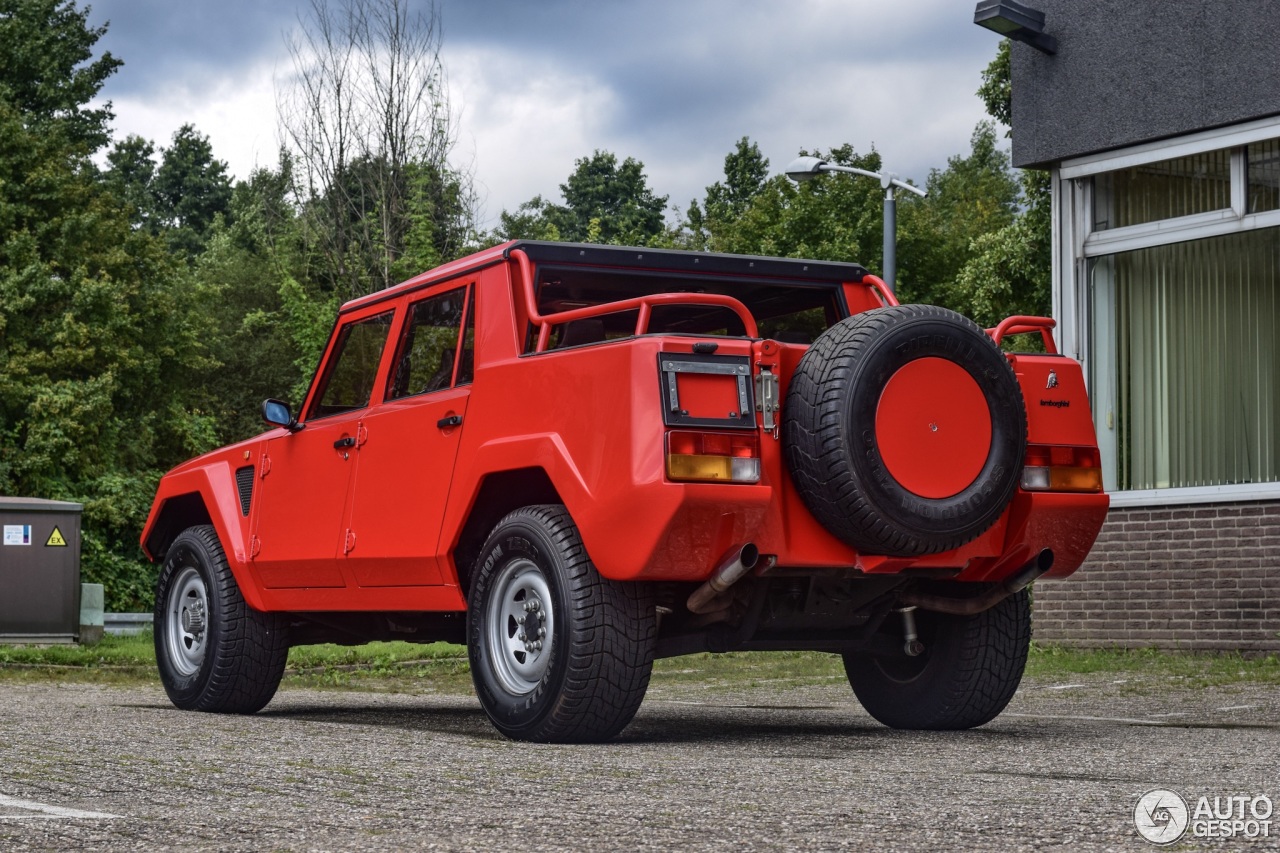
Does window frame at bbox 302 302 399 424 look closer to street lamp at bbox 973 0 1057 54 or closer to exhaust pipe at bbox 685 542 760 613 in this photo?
exhaust pipe at bbox 685 542 760 613

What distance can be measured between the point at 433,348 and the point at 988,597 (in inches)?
105

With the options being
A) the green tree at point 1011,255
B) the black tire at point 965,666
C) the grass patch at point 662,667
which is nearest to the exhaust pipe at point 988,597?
the black tire at point 965,666

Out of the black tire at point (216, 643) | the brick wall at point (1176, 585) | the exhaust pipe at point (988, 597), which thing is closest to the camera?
the exhaust pipe at point (988, 597)

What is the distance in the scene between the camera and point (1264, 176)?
41.7 feet

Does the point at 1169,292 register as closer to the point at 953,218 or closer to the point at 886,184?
the point at 886,184

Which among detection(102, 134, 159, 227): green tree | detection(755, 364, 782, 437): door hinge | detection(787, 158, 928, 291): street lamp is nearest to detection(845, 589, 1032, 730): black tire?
detection(755, 364, 782, 437): door hinge

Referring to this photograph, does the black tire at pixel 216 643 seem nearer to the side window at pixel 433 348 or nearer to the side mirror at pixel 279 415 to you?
the side mirror at pixel 279 415

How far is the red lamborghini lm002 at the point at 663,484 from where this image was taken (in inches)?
250

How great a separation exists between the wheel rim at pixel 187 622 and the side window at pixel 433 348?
6.26 ft

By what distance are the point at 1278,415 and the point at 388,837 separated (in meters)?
10.2

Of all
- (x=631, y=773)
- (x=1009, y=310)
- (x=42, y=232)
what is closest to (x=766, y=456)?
(x=631, y=773)

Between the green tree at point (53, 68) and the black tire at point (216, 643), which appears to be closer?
the black tire at point (216, 643)

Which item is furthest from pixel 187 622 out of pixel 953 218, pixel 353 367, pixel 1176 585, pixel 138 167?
pixel 138 167

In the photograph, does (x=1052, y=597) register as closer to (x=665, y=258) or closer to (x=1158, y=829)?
(x=665, y=258)
